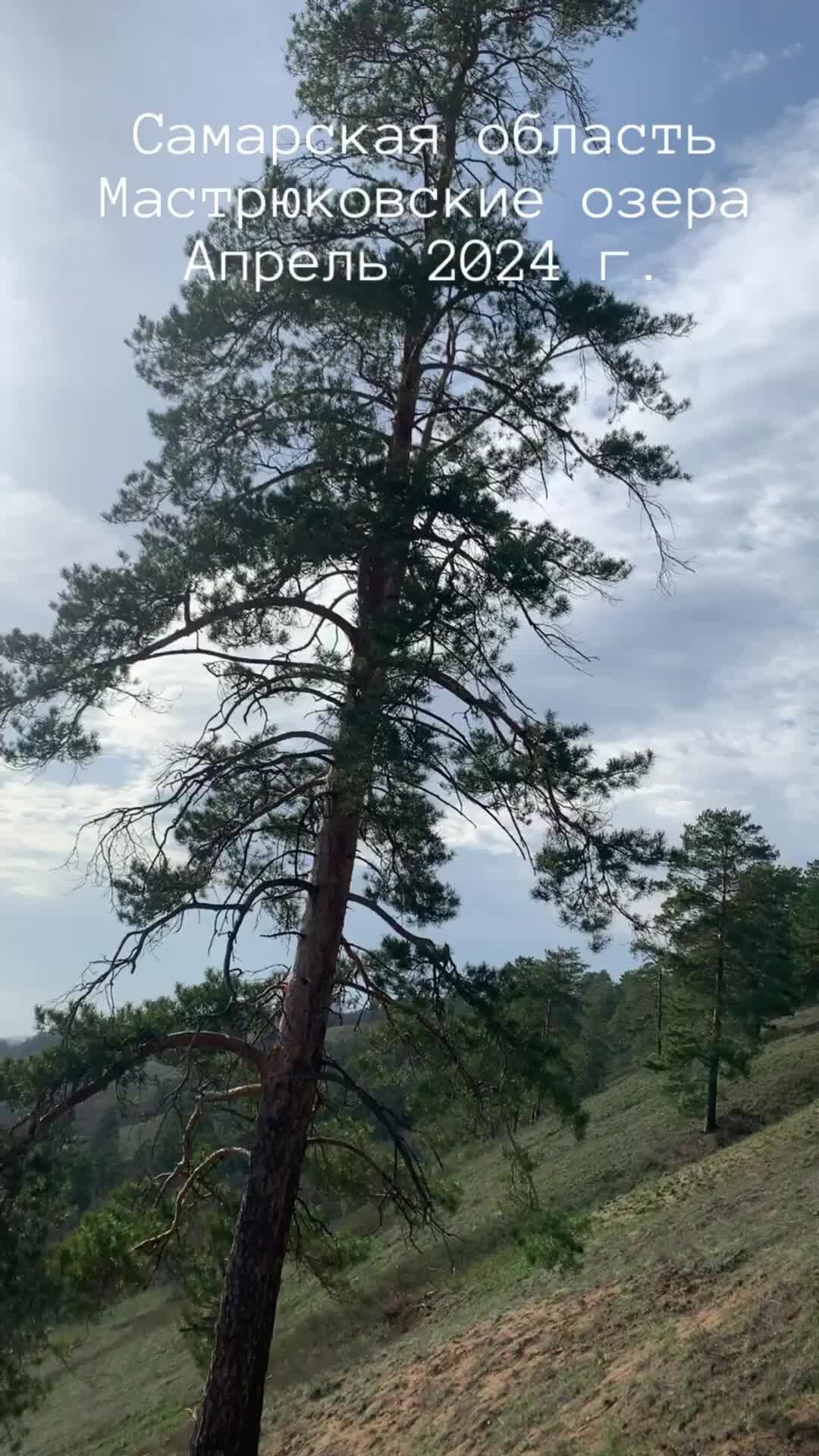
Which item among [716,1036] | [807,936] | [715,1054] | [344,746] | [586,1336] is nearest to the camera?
[344,746]

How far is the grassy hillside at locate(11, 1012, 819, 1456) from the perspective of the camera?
8.99m

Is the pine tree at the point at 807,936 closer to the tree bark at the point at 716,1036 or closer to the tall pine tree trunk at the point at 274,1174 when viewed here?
the tree bark at the point at 716,1036

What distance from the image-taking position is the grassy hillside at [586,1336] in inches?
354

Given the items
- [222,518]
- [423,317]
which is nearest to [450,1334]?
[222,518]

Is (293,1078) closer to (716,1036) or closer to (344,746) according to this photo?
(344,746)

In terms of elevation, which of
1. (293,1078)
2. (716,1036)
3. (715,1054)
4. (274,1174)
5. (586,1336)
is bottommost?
(586,1336)

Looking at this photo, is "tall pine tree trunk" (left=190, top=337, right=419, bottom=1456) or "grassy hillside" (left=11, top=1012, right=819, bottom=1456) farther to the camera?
"grassy hillside" (left=11, top=1012, right=819, bottom=1456)

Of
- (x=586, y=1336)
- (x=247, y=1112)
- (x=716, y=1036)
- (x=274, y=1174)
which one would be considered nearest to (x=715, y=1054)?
(x=716, y=1036)

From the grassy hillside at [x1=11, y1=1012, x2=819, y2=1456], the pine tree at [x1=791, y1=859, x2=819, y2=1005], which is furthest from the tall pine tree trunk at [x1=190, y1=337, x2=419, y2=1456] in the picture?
the pine tree at [x1=791, y1=859, x2=819, y2=1005]

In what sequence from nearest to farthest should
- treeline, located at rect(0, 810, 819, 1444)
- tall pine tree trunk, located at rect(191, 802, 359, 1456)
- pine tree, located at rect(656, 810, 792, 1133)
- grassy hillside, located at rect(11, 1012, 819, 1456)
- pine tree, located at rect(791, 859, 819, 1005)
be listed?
tall pine tree trunk, located at rect(191, 802, 359, 1456)
treeline, located at rect(0, 810, 819, 1444)
grassy hillside, located at rect(11, 1012, 819, 1456)
pine tree, located at rect(656, 810, 792, 1133)
pine tree, located at rect(791, 859, 819, 1005)

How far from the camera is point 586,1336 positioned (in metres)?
12.9

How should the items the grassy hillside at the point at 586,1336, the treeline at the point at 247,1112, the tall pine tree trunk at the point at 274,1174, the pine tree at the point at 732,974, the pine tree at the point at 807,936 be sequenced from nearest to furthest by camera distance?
1. the tall pine tree trunk at the point at 274,1174
2. the treeline at the point at 247,1112
3. the grassy hillside at the point at 586,1336
4. the pine tree at the point at 732,974
5. the pine tree at the point at 807,936

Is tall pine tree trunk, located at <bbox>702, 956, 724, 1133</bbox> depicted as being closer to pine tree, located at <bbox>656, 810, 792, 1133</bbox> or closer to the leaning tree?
pine tree, located at <bbox>656, 810, 792, 1133</bbox>

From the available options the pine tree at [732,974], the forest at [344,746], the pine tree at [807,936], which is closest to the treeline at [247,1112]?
the forest at [344,746]
